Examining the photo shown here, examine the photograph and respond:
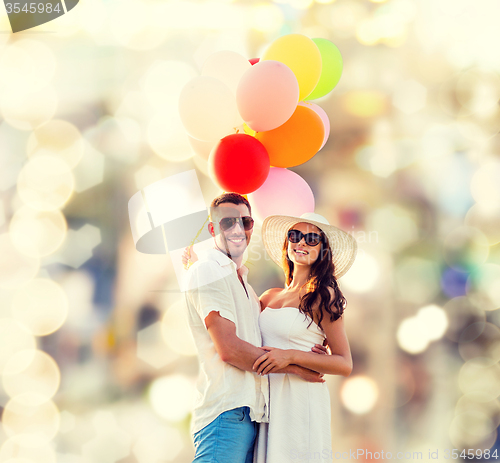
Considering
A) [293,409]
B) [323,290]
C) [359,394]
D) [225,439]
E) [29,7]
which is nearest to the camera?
[225,439]

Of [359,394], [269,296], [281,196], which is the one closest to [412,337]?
[359,394]

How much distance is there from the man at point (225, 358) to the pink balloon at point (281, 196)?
22cm

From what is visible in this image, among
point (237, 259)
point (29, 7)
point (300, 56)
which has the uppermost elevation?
point (29, 7)

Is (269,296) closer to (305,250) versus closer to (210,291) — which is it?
(305,250)

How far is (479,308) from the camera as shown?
80.4 inches

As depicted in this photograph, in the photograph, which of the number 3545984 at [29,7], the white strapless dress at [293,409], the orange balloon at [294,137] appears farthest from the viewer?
the number 3545984 at [29,7]

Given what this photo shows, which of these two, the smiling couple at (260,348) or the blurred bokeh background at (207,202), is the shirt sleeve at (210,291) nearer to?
the smiling couple at (260,348)

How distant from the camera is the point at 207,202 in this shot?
2.13m

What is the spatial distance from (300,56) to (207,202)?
3.49 feet

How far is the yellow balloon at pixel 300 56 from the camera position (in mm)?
1227

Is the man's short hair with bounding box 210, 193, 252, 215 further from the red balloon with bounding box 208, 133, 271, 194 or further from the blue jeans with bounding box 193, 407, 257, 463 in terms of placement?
the blue jeans with bounding box 193, 407, 257, 463

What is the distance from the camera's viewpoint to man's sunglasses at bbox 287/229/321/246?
1.26 meters

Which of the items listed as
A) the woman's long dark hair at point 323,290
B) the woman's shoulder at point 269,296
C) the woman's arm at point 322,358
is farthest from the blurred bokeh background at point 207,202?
the woman's arm at point 322,358

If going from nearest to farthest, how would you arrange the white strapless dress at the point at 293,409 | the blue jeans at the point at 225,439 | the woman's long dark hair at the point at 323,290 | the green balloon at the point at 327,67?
the blue jeans at the point at 225,439
the white strapless dress at the point at 293,409
the woman's long dark hair at the point at 323,290
the green balloon at the point at 327,67
